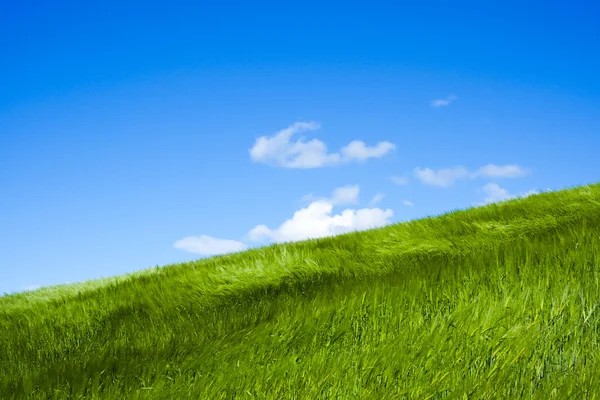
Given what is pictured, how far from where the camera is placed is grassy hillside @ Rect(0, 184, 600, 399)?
2.13 m

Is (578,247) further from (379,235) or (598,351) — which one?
(379,235)

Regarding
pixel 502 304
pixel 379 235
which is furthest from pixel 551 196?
pixel 502 304

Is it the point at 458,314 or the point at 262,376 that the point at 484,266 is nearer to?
the point at 458,314

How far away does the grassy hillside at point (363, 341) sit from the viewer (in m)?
2.13

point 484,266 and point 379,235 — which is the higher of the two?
point 379,235

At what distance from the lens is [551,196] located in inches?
310

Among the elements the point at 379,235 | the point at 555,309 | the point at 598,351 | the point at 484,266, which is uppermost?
the point at 379,235

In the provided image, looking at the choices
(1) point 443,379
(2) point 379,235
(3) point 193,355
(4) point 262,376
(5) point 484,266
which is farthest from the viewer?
(2) point 379,235

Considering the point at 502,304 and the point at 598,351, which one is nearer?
the point at 598,351

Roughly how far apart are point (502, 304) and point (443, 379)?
2.59 feet

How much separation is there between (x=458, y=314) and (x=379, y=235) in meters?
4.03

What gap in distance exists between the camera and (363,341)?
2.65 m

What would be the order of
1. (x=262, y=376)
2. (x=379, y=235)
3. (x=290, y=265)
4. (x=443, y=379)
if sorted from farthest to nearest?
1. (x=379, y=235)
2. (x=290, y=265)
3. (x=262, y=376)
4. (x=443, y=379)

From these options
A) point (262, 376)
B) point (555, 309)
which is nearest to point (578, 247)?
point (555, 309)
